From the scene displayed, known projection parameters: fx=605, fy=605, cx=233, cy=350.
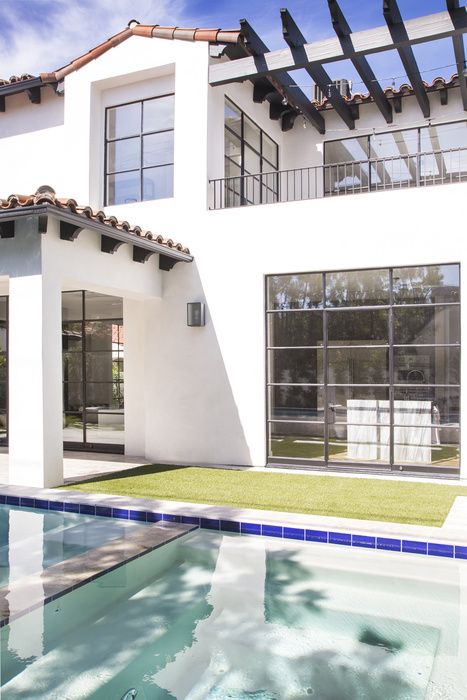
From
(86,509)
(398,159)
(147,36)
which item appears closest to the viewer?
(86,509)

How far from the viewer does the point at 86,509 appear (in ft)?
26.5

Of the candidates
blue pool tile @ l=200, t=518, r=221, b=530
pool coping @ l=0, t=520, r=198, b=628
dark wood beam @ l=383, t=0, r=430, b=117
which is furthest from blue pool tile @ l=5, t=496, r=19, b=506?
dark wood beam @ l=383, t=0, r=430, b=117

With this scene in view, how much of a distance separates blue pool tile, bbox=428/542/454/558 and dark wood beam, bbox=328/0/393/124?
8023mm

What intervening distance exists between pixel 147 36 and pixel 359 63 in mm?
4349

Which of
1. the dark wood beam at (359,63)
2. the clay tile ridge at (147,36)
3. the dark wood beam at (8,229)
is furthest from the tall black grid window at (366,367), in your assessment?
the clay tile ridge at (147,36)

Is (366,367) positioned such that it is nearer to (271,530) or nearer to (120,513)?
(271,530)

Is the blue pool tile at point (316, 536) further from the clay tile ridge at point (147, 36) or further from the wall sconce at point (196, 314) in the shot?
the clay tile ridge at point (147, 36)

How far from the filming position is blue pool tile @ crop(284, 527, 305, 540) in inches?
270

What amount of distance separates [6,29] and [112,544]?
12.9 metres

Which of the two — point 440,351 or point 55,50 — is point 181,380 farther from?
point 55,50

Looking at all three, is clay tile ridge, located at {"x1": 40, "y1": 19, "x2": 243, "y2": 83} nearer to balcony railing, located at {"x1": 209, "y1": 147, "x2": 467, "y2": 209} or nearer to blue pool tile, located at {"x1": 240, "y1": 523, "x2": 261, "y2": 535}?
balcony railing, located at {"x1": 209, "y1": 147, "x2": 467, "y2": 209}

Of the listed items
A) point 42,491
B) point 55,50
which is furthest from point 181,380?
point 55,50

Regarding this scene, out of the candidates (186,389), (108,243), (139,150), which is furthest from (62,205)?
(139,150)

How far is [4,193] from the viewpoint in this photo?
14.4 metres
